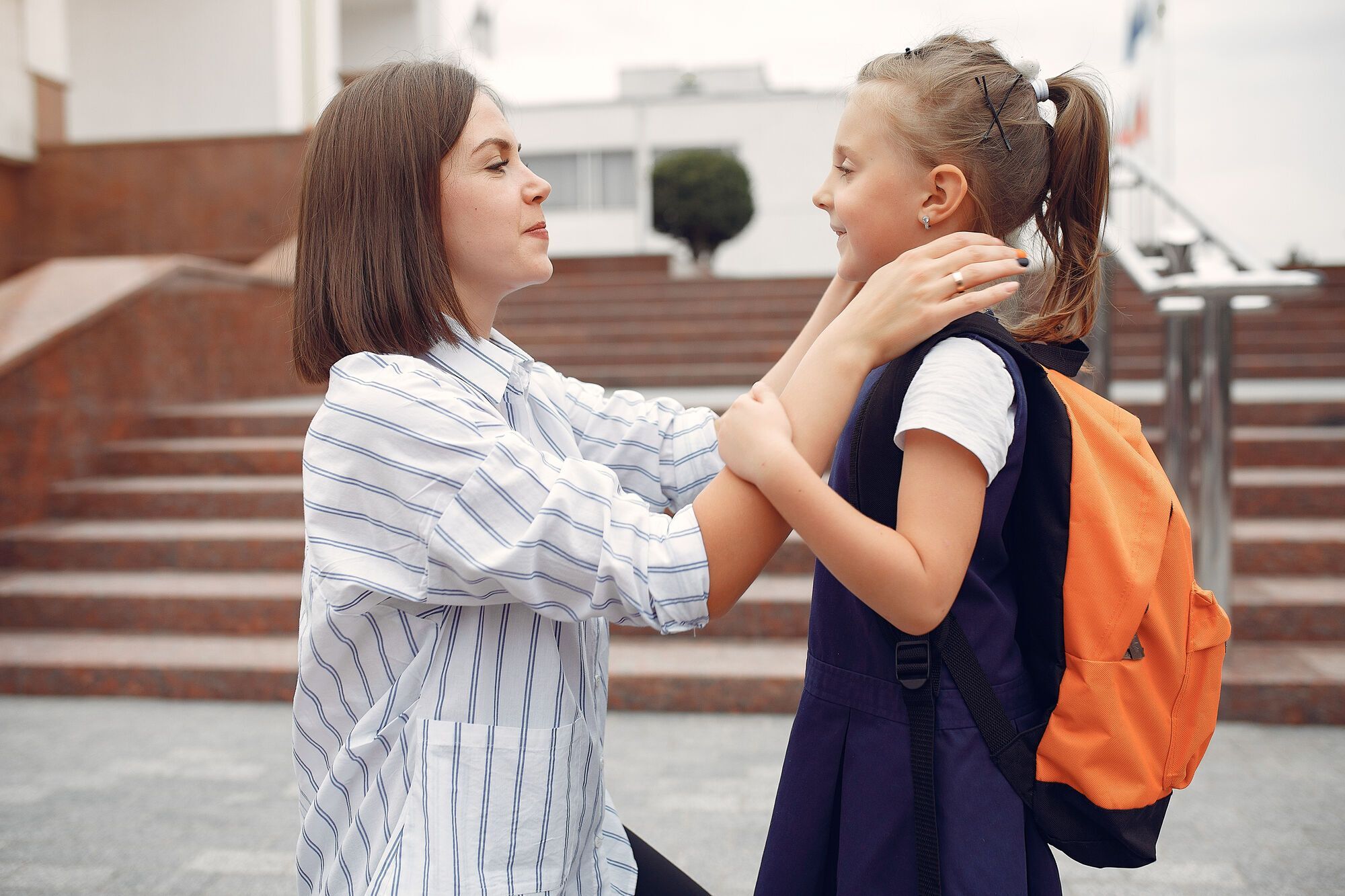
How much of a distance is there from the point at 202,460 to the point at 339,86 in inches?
314

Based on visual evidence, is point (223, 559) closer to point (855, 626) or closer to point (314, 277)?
point (314, 277)

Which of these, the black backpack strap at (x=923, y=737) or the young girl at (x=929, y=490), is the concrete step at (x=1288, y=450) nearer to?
the young girl at (x=929, y=490)

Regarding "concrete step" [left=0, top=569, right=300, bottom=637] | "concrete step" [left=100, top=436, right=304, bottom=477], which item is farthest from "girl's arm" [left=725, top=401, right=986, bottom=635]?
"concrete step" [left=100, top=436, right=304, bottom=477]

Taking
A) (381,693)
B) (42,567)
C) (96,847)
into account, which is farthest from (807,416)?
(42,567)

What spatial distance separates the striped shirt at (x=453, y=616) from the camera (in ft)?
3.44

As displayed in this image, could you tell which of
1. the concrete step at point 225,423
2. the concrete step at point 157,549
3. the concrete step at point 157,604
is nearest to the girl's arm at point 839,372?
the concrete step at point 157,604

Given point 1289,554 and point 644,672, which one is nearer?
point 644,672

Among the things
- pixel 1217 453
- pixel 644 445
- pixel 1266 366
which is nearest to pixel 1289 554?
pixel 1217 453

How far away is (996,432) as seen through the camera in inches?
40.0

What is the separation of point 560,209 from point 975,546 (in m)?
18.3

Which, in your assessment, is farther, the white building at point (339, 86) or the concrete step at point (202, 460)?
the white building at point (339, 86)

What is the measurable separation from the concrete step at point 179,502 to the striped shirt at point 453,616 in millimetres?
3749

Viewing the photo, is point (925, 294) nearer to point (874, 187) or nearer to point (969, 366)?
point (969, 366)

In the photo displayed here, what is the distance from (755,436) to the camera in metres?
1.03
